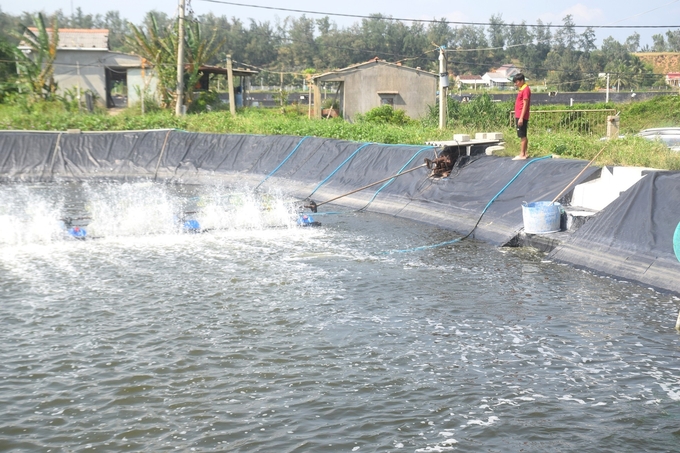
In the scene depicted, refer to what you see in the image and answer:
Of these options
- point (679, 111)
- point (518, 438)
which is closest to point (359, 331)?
point (518, 438)

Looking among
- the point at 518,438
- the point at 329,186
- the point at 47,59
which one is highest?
the point at 47,59

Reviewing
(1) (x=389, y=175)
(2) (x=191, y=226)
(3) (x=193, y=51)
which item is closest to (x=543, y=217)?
(1) (x=389, y=175)

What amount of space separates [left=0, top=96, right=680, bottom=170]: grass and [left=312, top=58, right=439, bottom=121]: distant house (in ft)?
19.4

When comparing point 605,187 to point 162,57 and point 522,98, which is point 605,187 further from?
point 162,57

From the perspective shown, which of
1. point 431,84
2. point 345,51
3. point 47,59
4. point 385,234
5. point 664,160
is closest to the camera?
point 664,160

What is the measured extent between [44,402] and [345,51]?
330ft

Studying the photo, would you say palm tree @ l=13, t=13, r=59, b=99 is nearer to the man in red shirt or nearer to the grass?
the grass

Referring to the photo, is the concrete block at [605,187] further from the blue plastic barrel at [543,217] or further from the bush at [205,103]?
the bush at [205,103]

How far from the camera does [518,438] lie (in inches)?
238

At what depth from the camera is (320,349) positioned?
7.95 meters

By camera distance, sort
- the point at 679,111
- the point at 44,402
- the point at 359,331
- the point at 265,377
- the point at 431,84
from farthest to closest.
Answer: the point at 431,84 → the point at 679,111 → the point at 359,331 → the point at 265,377 → the point at 44,402

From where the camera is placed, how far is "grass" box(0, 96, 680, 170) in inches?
631

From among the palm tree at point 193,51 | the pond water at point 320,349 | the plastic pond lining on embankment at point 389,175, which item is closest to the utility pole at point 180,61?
the palm tree at point 193,51

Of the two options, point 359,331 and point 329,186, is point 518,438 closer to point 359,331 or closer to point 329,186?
point 359,331
